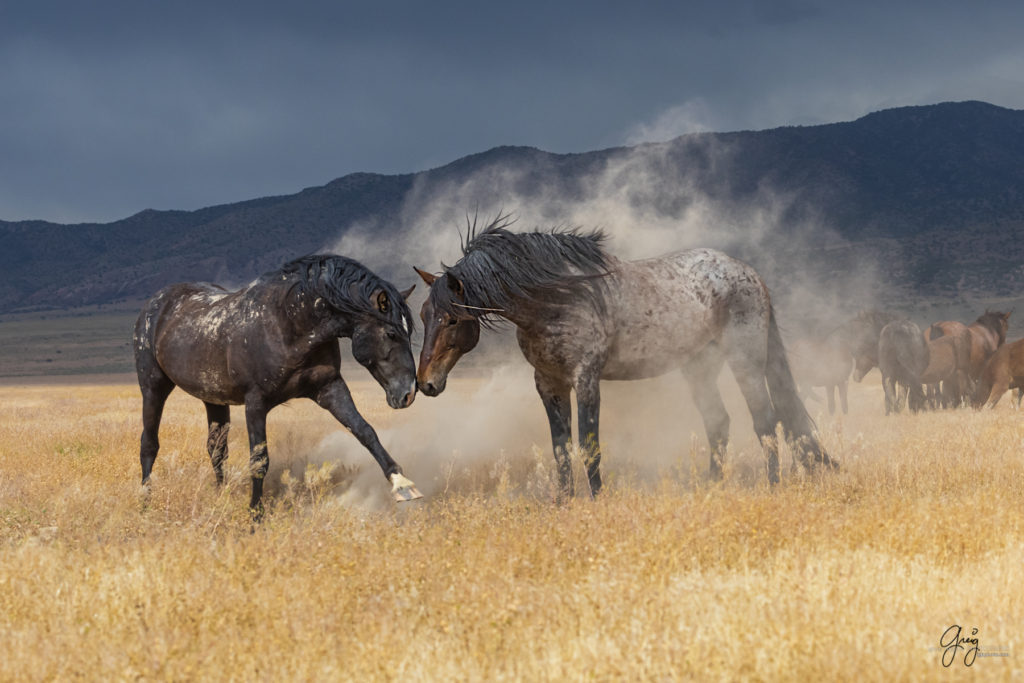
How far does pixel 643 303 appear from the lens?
741cm

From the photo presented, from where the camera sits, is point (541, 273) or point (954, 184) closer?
point (541, 273)

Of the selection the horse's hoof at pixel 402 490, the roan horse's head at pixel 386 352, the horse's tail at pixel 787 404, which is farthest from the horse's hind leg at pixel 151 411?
the horse's tail at pixel 787 404

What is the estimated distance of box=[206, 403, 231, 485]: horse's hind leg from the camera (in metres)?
8.59

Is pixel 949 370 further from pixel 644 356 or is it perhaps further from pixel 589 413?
pixel 589 413

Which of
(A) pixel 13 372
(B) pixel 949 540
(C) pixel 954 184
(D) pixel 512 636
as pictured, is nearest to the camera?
(D) pixel 512 636

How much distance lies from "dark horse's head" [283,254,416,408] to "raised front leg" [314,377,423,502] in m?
0.37

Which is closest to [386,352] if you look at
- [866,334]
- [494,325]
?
[494,325]

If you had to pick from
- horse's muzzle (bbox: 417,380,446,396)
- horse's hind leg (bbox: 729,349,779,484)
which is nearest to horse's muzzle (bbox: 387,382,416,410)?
horse's muzzle (bbox: 417,380,446,396)

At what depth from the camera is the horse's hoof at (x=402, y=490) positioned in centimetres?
696

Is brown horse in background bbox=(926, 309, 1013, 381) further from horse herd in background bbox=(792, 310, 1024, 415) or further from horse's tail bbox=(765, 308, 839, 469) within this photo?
horse's tail bbox=(765, 308, 839, 469)

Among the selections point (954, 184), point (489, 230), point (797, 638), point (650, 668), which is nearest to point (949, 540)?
point (797, 638)

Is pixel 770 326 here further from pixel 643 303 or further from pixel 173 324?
pixel 173 324

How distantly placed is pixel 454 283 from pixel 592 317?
3.95 ft

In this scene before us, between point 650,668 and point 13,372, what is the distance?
3573 inches
